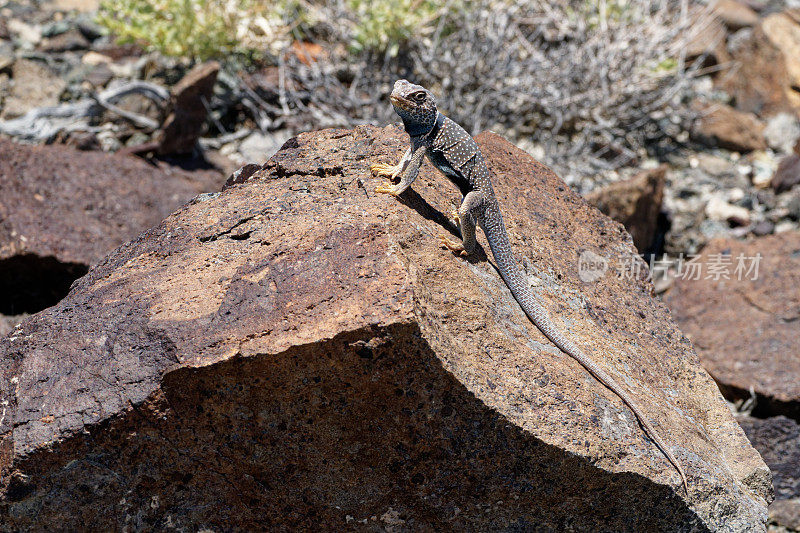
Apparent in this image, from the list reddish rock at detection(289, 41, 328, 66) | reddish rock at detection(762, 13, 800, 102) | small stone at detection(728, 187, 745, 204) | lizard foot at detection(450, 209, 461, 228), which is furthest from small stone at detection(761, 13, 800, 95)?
lizard foot at detection(450, 209, 461, 228)

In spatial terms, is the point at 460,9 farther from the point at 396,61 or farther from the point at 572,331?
the point at 572,331

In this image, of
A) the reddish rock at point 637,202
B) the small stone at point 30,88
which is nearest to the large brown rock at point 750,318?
the reddish rock at point 637,202

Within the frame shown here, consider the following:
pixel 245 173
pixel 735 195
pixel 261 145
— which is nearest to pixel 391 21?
pixel 261 145

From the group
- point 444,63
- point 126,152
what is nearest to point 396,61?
point 444,63

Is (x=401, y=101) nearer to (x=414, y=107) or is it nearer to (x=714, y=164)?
(x=414, y=107)

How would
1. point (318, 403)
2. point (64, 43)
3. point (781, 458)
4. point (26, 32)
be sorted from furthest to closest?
point (26, 32) < point (64, 43) < point (781, 458) < point (318, 403)

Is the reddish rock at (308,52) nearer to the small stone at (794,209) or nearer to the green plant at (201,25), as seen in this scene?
the green plant at (201,25)

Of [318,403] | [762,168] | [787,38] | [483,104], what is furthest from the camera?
[787,38]
